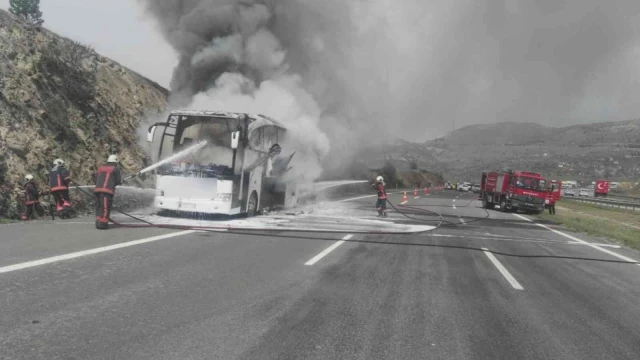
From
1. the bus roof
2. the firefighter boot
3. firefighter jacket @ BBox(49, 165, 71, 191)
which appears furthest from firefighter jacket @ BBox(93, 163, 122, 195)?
the bus roof

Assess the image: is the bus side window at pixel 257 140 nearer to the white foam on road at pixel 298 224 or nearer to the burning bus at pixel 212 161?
the burning bus at pixel 212 161

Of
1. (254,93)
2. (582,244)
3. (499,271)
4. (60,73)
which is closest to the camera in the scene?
(499,271)

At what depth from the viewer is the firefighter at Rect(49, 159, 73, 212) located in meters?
11.3

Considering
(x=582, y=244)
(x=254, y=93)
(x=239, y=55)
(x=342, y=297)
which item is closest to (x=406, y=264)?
(x=342, y=297)

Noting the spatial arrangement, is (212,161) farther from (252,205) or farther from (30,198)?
(30,198)

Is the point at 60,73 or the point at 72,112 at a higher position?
the point at 60,73

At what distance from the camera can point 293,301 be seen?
16.4 feet

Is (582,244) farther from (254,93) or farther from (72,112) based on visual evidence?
(72,112)

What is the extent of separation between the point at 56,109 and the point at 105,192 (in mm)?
8935

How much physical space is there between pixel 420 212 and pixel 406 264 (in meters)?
12.2

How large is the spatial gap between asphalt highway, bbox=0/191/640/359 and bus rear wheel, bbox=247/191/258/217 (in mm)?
3991

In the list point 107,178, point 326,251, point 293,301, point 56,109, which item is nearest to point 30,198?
point 107,178

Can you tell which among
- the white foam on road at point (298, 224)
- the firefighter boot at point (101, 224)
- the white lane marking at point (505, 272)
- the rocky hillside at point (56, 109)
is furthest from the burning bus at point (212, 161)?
the white lane marking at point (505, 272)

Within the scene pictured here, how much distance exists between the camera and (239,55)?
18203 millimetres
